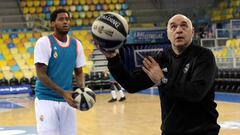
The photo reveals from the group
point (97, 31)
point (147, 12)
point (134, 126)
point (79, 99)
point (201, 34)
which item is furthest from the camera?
point (147, 12)

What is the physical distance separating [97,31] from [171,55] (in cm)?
55

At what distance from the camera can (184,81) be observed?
3.15m

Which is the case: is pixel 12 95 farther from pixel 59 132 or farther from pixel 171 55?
pixel 171 55

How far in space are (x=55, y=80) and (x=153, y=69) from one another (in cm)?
182

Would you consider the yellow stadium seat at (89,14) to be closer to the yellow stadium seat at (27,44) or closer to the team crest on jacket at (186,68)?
the yellow stadium seat at (27,44)

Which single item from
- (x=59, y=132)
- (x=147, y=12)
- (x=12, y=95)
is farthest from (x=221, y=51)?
(x=59, y=132)

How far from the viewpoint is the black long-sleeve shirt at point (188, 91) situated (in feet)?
10.0

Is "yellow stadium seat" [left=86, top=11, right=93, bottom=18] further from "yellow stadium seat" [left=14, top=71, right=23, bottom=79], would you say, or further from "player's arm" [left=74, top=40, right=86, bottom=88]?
"player's arm" [left=74, top=40, right=86, bottom=88]

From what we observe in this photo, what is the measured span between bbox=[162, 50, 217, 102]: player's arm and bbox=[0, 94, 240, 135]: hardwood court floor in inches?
208

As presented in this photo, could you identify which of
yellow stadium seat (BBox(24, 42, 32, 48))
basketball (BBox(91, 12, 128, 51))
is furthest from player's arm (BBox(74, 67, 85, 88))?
yellow stadium seat (BBox(24, 42, 32, 48))

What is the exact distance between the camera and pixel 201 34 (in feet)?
76.7

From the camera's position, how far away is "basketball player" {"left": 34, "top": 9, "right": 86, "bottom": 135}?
4656 millimetres

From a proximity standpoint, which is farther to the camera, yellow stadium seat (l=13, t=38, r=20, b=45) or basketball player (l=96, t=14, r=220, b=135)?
yellow stadium seat (l=13, t=38, r=20, b=45)

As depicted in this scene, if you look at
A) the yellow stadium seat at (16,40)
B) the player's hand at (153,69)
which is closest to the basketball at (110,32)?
the player's hand at (153,69)
